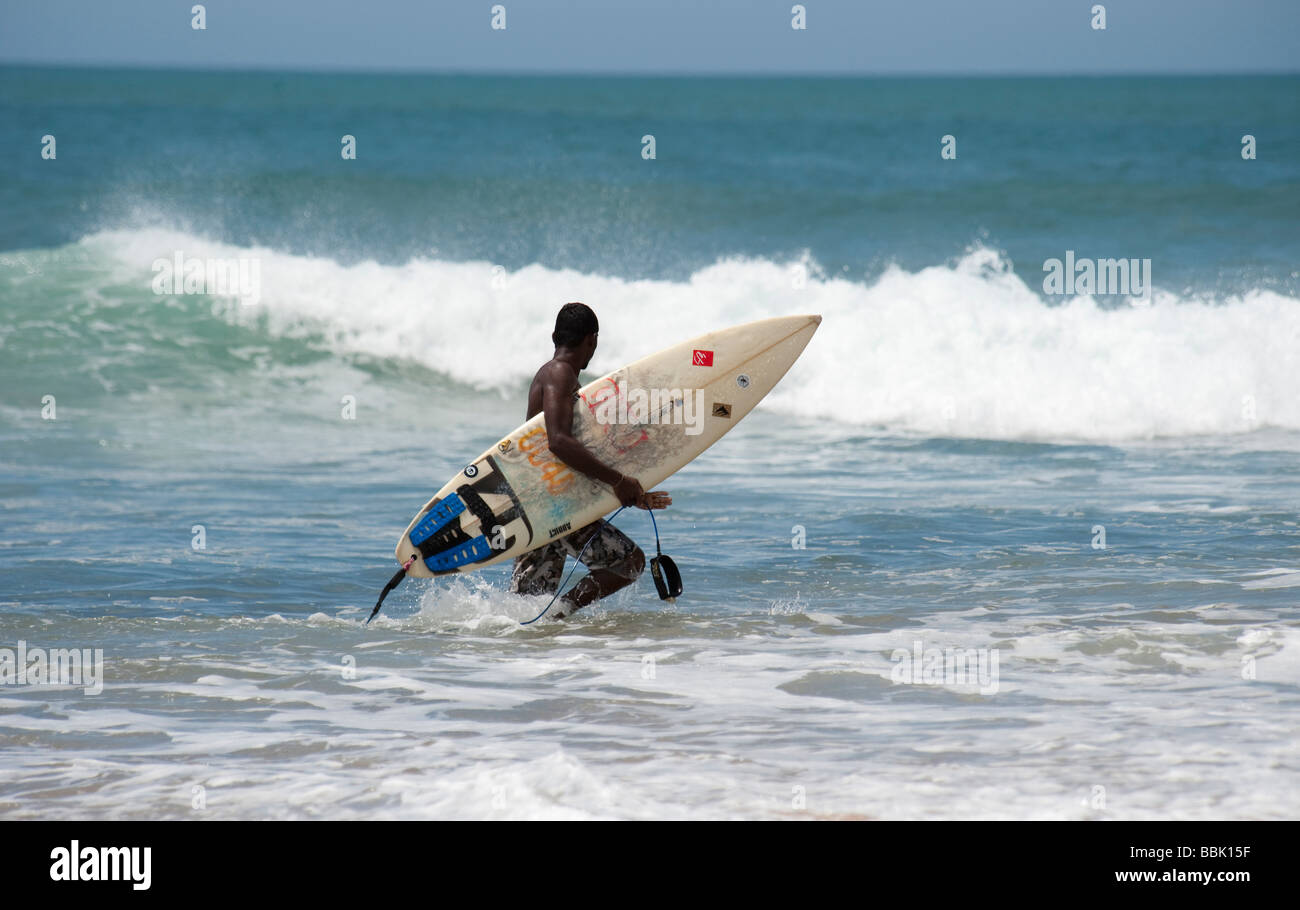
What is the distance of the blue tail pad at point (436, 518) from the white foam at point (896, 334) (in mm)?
6201

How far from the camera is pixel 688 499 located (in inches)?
322

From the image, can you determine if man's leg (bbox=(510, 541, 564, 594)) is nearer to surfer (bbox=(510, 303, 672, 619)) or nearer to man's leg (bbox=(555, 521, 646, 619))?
surfer (bbox=(510, 303, 672, 619))

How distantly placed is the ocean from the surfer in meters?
Answer: 0.15

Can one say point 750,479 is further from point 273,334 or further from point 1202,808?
point 273,334

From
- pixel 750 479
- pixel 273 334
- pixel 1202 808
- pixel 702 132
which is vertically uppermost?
pixel 702 132

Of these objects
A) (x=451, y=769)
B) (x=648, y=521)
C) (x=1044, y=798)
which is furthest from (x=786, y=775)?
(x=648, y=521)

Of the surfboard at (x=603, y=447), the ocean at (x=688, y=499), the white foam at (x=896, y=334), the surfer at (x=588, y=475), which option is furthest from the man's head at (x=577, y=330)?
the white foam at (x=896, y=334)

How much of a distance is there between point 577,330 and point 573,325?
26 mm

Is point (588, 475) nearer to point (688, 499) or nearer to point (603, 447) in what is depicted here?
point (603, 447)

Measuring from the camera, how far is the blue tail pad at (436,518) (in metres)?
5.48

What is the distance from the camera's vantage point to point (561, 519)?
5.40 metres

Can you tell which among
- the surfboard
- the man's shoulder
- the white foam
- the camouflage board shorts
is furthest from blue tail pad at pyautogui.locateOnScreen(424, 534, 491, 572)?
the white foam

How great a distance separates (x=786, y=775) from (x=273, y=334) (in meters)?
11.5

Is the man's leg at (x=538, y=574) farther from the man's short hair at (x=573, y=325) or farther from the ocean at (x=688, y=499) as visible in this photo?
the man's short hair at (x=573, y=325)
